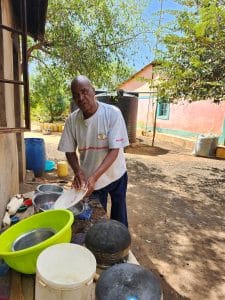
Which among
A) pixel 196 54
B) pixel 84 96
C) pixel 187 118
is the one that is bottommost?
pixel 187 118

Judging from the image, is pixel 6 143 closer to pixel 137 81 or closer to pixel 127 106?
Result: pixel 127 106

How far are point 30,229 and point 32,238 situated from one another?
0.38ft

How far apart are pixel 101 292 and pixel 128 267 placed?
0.51 ft

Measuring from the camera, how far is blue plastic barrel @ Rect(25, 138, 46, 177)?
4.95 metres

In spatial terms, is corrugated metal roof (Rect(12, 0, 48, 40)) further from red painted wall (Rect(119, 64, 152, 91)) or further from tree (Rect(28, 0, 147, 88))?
red painted wall (Rect(119, 64, 152, 91))

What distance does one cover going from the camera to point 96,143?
2127mm

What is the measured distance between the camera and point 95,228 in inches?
55.0

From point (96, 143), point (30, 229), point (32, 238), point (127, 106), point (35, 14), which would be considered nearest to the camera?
point (32, 238)

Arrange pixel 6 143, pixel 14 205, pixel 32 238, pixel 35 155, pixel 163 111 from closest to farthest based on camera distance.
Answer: pixel 32 238, pixel 14 205, pixel 6 143, pixel 35 155, pixel 163 111

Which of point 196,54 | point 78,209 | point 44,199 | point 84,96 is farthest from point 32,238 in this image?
point 196,54

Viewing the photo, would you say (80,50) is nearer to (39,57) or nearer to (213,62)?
(39,57)

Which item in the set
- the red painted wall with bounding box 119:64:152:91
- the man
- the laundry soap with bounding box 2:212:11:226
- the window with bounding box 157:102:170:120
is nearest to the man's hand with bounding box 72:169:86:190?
the man

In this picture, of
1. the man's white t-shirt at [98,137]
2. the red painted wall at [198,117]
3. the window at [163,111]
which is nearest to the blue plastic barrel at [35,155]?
the man's white t-shirt at [98,137]

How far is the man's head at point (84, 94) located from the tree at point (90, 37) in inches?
134
